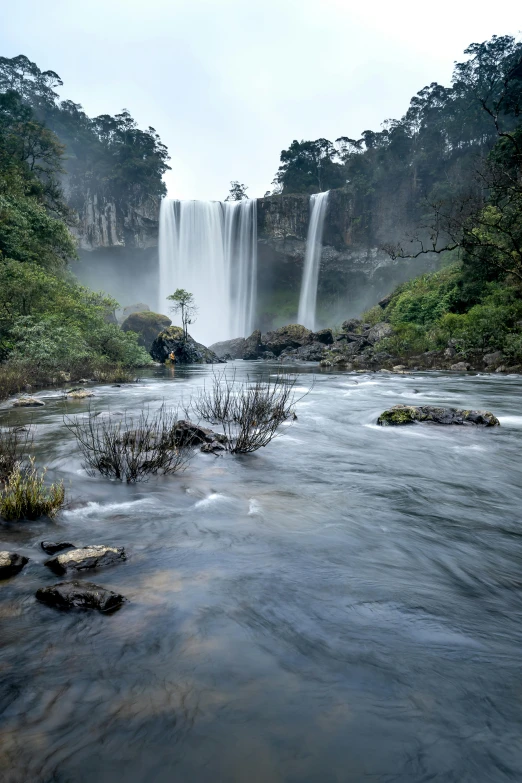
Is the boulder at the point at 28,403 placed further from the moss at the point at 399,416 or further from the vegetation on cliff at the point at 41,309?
the moss at the point at 399,416

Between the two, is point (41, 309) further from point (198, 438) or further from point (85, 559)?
point (85, 559)

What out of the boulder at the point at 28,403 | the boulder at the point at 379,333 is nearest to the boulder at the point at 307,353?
the boulder at the point at 379,333

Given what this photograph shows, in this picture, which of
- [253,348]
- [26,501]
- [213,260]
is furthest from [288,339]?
[26,501]

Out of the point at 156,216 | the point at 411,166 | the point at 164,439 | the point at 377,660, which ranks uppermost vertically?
the point at 411,166

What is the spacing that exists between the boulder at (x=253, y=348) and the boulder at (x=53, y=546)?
44.3m

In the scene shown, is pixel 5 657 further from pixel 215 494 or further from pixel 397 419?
pixel 397 419

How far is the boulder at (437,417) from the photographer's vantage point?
9633mm

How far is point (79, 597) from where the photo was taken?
2980 millimetres

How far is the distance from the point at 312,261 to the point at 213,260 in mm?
14941

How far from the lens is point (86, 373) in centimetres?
2005

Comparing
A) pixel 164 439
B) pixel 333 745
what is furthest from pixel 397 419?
pixel 333 745

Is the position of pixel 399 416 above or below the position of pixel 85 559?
above

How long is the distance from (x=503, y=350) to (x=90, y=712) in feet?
77.7

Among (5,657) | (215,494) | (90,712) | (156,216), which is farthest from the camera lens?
(156,216)
